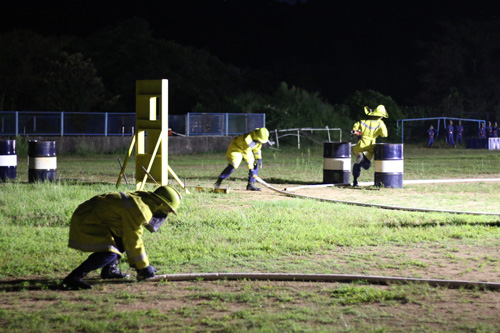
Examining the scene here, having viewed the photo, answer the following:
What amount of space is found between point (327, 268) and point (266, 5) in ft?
285

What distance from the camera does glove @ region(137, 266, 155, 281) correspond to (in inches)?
296

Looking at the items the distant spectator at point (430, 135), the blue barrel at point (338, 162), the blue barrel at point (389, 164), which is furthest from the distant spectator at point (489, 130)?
the blue barrel at point (389, 164)

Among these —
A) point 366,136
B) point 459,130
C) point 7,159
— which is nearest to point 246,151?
point 366,136

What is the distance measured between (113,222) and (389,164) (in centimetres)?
1103

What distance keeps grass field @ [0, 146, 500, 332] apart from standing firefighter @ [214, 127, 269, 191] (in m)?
0.91

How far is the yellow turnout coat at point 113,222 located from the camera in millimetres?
7320

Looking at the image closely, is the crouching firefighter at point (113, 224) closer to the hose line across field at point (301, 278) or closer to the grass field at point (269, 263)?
the grass field at point (269, 263)

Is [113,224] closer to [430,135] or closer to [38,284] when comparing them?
[38,284]

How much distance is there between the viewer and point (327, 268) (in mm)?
8383

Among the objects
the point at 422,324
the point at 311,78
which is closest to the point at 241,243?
the point at 422,324

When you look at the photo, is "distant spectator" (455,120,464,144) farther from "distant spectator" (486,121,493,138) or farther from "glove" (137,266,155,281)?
"glove" (137,266,155,281)

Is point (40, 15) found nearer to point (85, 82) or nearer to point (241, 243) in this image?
point (85, 82)

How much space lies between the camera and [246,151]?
16875 mm

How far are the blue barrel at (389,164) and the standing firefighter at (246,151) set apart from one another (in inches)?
111
